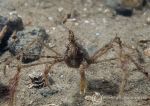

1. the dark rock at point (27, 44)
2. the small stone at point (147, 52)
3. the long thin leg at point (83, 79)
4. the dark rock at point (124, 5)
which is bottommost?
the long thin leg at point (83, 79)

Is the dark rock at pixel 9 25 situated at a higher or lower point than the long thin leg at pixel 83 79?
higher

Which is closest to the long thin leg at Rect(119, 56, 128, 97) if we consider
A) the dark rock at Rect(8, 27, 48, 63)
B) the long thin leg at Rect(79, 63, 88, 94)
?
the long thin leg at Rect(79, 63, 88, 94)

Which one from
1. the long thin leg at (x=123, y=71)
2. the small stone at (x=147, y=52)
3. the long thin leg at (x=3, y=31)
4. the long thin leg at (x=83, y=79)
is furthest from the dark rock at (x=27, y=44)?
the small stone at (x=147, y=52)

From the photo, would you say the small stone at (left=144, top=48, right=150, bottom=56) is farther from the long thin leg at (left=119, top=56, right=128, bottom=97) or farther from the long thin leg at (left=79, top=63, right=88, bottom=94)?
the long thin leg at (left=79, top=63, right=88, bottom=94)

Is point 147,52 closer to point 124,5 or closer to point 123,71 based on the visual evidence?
point 123,71

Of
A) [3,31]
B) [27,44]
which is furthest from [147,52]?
[3,31]

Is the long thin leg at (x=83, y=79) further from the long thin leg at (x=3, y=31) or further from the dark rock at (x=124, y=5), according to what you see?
the dark rock at (x=124, y=5)
